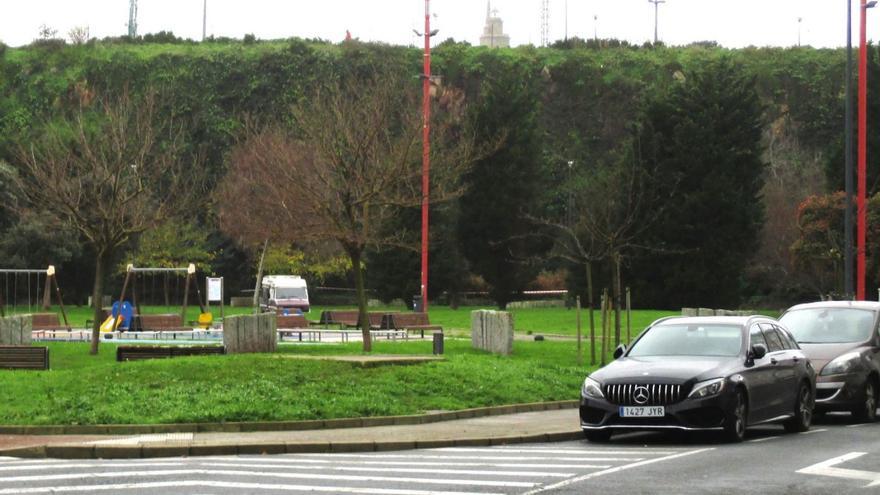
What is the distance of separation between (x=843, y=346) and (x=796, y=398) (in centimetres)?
301

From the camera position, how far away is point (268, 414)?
2048cm

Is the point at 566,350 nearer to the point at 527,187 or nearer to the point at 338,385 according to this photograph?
the point at 338,385

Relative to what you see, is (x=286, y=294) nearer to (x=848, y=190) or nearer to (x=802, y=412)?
(x=848, y=190)

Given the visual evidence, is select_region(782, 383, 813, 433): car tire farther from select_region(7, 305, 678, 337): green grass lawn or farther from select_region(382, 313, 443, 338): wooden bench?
select_region(382, 313, 443, 338): wooden bench

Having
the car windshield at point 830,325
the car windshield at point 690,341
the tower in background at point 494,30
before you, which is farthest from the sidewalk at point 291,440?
the tower in background at point 494,30

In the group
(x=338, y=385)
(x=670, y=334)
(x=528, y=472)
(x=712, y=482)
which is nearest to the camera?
(x=712, y=482)

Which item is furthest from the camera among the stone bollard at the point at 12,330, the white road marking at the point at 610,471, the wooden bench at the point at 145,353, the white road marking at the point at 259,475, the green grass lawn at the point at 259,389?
the stone bollard at the point at 12,330

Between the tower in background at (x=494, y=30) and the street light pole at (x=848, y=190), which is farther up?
the tower in background at (x=494, y=30)

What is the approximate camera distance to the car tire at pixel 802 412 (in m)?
20.5

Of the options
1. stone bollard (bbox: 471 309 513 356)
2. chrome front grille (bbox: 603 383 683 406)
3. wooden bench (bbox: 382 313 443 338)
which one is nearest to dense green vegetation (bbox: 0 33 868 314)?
wooden bench (bbox: 382 313 443 338)

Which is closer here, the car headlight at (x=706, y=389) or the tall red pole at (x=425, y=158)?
the car headlight at (x=706, y=389)

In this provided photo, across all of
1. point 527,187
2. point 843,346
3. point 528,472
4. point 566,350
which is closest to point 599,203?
point 566,350

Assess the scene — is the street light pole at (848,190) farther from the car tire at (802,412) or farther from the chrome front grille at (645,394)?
the chrome front grille at (645,394)

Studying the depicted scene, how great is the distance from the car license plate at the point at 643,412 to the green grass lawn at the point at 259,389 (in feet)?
13.8
